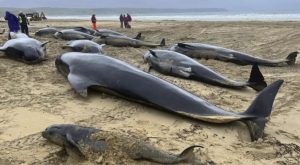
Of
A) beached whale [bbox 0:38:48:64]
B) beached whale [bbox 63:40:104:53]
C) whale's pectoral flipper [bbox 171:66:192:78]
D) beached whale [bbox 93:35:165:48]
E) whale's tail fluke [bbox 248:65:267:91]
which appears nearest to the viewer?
whale's tail fluke [bbox 248:65:267:91]

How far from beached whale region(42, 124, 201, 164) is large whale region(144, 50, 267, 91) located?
3964 millimetres

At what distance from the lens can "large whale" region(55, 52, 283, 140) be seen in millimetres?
6426

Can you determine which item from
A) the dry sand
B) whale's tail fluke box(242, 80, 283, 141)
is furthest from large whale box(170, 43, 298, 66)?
whale's tail fluke box(242, 80, 283, 141)

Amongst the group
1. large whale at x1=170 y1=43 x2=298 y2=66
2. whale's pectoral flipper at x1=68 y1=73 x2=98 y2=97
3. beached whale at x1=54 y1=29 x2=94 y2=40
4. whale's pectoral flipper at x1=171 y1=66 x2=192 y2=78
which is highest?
whale's pectoral flipper at x1=68 y1=73 x2=98 y2=97

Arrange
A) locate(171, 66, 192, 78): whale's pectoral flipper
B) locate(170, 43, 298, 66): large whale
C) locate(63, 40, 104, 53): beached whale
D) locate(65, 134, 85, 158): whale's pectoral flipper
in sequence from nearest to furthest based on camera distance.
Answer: locate(65, 134, 85, 158): whale's pectoral flipper
locate(171, 66, 192, 78): whale's pectoral flipper
locate(170, 43, 298, 66): large whale
locate(63, 40, 104, 53): beached whale

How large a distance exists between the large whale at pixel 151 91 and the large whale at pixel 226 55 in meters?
4.98

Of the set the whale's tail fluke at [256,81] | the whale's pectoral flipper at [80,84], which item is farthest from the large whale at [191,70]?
the whale's pectoral flipper at [80,84]

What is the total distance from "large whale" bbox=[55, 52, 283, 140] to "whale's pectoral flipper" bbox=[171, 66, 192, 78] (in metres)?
1.98

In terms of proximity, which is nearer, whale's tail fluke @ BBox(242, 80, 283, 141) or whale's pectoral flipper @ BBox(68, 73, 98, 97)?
whale's tail fluke @ BBox(242, 80, 283, 141)

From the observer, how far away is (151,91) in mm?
7250

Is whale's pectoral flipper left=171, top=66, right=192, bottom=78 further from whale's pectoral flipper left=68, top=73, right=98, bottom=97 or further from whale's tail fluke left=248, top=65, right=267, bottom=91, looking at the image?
whale's pectoral flipper left=68, top=73, right=98, bottom=97

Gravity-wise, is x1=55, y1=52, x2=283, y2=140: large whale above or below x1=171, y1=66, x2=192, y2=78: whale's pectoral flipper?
above

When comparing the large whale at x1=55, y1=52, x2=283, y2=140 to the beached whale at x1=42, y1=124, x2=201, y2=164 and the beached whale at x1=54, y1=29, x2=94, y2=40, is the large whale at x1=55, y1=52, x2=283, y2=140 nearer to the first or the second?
the beached whale at x1=42, y1=124, x2=201, y2=164

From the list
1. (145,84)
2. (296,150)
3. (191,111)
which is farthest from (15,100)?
(296,150)
